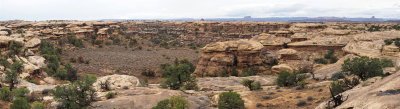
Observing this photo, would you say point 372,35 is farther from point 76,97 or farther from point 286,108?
point 76,97

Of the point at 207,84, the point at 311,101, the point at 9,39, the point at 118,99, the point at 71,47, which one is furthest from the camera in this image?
the point at 71,47

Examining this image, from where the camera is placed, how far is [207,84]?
20406mm

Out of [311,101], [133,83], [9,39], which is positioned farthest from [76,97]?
[9,39]

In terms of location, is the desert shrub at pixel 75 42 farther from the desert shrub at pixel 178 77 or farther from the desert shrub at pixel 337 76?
the desert shrub at pixel 337 76

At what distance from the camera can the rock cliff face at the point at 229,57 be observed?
94.4 feet

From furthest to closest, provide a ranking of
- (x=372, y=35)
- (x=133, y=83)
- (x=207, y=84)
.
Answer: (x=372, y=35) → (x=207, y=84) → (x=133, y=83)

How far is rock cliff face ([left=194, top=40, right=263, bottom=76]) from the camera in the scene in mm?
28781

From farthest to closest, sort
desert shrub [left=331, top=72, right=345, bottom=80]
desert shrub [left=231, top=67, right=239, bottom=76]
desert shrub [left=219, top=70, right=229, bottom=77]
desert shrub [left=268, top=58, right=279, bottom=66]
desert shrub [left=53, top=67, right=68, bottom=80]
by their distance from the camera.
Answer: desert shrub [left=268, top=58, right=279, bottom=66]
desert shrub [left=231, top=67, right=239, bottom=76]
desert shrub [left=219, top=70, right=229, bottom=77]
desert shrub [left=53, top=67, right=68, bottom=80]
desert shrub [left=331, top=72, right=345, bottom=80]

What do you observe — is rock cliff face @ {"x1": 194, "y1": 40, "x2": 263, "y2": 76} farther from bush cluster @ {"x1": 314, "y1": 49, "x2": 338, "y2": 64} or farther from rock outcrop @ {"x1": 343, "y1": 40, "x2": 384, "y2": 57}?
rock outcrop @ {"x1": 343, "y1": 40, "x2": 384, "y2": 57}

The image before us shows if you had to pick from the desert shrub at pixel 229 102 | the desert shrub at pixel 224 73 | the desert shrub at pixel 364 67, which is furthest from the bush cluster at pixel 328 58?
the desert shrub at pixel 229 102

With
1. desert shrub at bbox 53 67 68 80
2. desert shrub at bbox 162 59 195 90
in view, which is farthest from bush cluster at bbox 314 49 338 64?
desert shrub at bbox 53 67 68 80

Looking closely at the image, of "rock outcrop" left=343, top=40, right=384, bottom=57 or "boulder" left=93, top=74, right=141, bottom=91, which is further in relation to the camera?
"rock outcrop" left=343, top=40, right=384, bottom=57

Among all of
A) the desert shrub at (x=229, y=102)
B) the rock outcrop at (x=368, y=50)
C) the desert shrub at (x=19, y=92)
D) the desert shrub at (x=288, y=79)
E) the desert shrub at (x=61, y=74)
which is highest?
the rock outcrop at (x=368, y=50)

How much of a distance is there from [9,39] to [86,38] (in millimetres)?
31511
